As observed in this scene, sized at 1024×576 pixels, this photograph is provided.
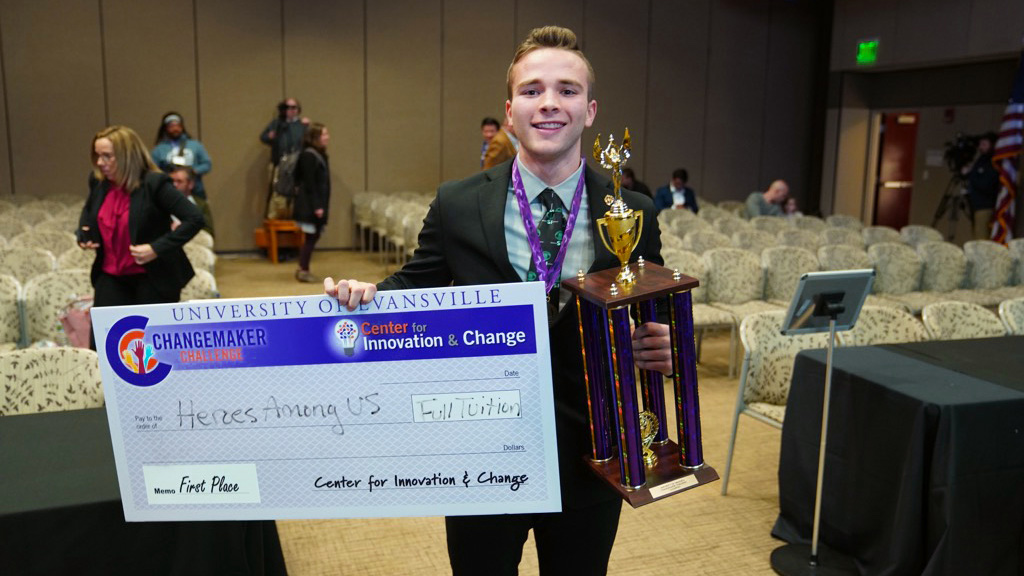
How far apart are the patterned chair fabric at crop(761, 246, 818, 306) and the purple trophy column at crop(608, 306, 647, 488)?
5164 millimetres

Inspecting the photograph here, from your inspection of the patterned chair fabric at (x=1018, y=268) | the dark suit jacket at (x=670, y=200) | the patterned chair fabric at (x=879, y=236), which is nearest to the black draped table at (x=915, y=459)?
the patterned chair fabric at (x=1018, y=268)

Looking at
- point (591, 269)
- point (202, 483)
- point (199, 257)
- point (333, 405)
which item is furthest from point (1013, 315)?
point (199, 257)

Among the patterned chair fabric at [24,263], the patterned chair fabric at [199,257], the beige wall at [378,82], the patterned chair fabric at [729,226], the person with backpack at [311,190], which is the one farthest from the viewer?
the beige wall at [378,82]

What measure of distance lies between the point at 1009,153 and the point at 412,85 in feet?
25.8

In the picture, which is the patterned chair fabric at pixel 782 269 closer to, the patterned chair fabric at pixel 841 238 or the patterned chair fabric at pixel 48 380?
the patterned chair fabric at pixel 841 238

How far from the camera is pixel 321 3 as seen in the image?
1135 centimetres

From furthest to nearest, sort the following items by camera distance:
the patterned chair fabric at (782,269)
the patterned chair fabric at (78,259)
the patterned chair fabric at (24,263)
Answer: the patterned chair fabric at (782,269)
the patterned chair fabric at (78,259)
the patterned chair fabric at (24,263)

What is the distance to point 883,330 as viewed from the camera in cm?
407

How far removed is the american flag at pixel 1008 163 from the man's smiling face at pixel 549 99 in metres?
10.5

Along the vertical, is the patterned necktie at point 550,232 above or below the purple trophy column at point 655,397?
above

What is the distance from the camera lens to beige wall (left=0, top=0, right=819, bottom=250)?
10602 millimetres

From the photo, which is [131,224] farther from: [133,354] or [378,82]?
[378,82]

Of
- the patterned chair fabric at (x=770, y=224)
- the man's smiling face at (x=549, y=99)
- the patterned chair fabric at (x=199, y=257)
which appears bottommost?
the patterned chair fabric at (x=199, y=257)

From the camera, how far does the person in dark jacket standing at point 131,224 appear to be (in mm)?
3713
